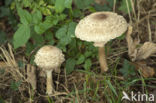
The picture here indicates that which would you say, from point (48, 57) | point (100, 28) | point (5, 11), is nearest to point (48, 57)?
point (48, 57)

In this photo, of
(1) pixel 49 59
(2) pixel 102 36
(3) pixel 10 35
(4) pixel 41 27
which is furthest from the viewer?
(3) pixel 10 35

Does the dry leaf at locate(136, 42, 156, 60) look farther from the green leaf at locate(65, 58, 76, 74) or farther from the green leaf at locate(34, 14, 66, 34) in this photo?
the green leaf at locate(34, 14, 66, 34)

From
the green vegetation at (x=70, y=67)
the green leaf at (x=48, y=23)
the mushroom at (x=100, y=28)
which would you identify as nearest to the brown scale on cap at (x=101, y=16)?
the mushroom at (x=100, y=28)

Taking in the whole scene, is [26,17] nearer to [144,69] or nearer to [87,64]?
[87,64]

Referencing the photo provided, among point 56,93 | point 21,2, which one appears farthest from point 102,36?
point 21,2

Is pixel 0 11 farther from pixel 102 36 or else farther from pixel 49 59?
pixel 102 36

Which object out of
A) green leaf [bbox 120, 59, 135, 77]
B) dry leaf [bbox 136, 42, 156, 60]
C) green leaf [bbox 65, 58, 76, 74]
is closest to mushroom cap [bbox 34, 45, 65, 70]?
green leaf [bbox 65, 58, 76, 74]
